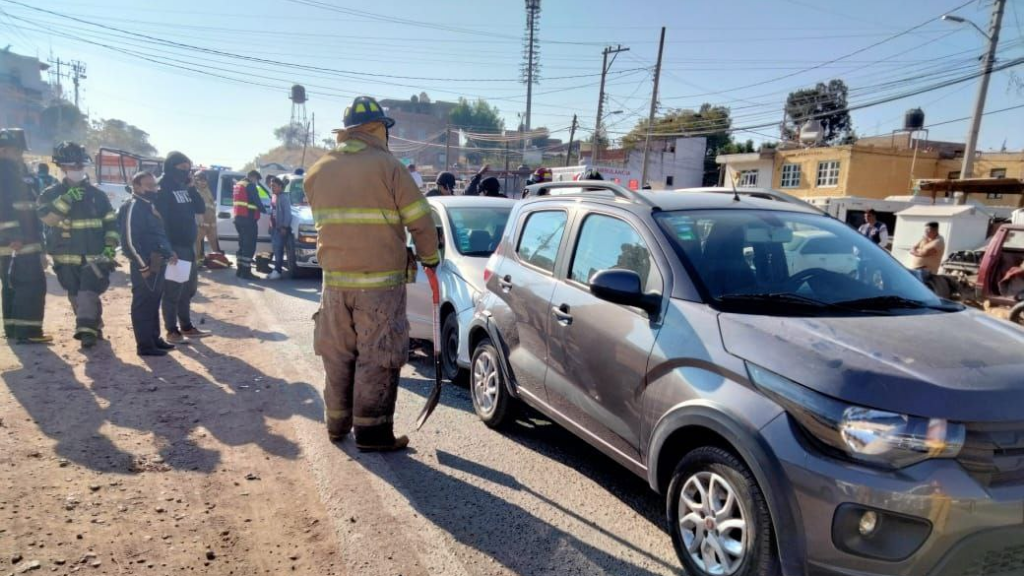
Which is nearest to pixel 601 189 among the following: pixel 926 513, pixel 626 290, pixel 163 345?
pixel 626 290

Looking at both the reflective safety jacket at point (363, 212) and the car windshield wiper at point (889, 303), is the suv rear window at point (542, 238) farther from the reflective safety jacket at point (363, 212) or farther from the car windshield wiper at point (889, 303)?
the car windshield wiper at point (889, 303)

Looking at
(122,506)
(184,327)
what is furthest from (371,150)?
(184,327)

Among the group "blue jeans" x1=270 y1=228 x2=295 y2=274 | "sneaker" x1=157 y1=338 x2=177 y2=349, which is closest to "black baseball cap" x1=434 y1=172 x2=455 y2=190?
"blue jeans" x1=270 y1=228 x2=295 y2=274

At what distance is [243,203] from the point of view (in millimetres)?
11344

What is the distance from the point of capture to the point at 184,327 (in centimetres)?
718

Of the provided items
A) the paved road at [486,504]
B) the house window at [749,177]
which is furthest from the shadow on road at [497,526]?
the house window at [749,177]

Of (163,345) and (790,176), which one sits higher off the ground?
(790,176)

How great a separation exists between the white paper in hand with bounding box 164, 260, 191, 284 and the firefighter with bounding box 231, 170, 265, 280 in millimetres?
5114

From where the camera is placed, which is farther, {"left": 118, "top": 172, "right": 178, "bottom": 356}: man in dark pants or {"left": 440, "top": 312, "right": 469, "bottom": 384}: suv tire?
{"left": 118, "top": 172, "right": 178, "bottom": 356}: man in dark pants

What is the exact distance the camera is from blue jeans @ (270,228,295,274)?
38.8 ft

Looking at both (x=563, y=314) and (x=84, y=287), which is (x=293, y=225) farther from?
(x=563, y=314)

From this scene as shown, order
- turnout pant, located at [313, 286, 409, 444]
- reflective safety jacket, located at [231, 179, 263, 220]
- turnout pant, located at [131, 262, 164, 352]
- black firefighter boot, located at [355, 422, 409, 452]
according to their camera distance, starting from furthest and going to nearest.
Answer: reflective safety jacket, located at [231, 179, 263, 220]
turnout pant, located at [131, 262, 164, 352]
black firefighter boot, located at [355, 422, 409, 452]
turnout pant, located at [313, 286, 409, 444]

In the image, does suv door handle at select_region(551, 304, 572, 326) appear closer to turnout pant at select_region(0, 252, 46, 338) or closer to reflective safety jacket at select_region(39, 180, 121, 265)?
reflective safety jacket at select_region(39, 180, 121, 265)

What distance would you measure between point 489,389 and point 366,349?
111 centimetres
